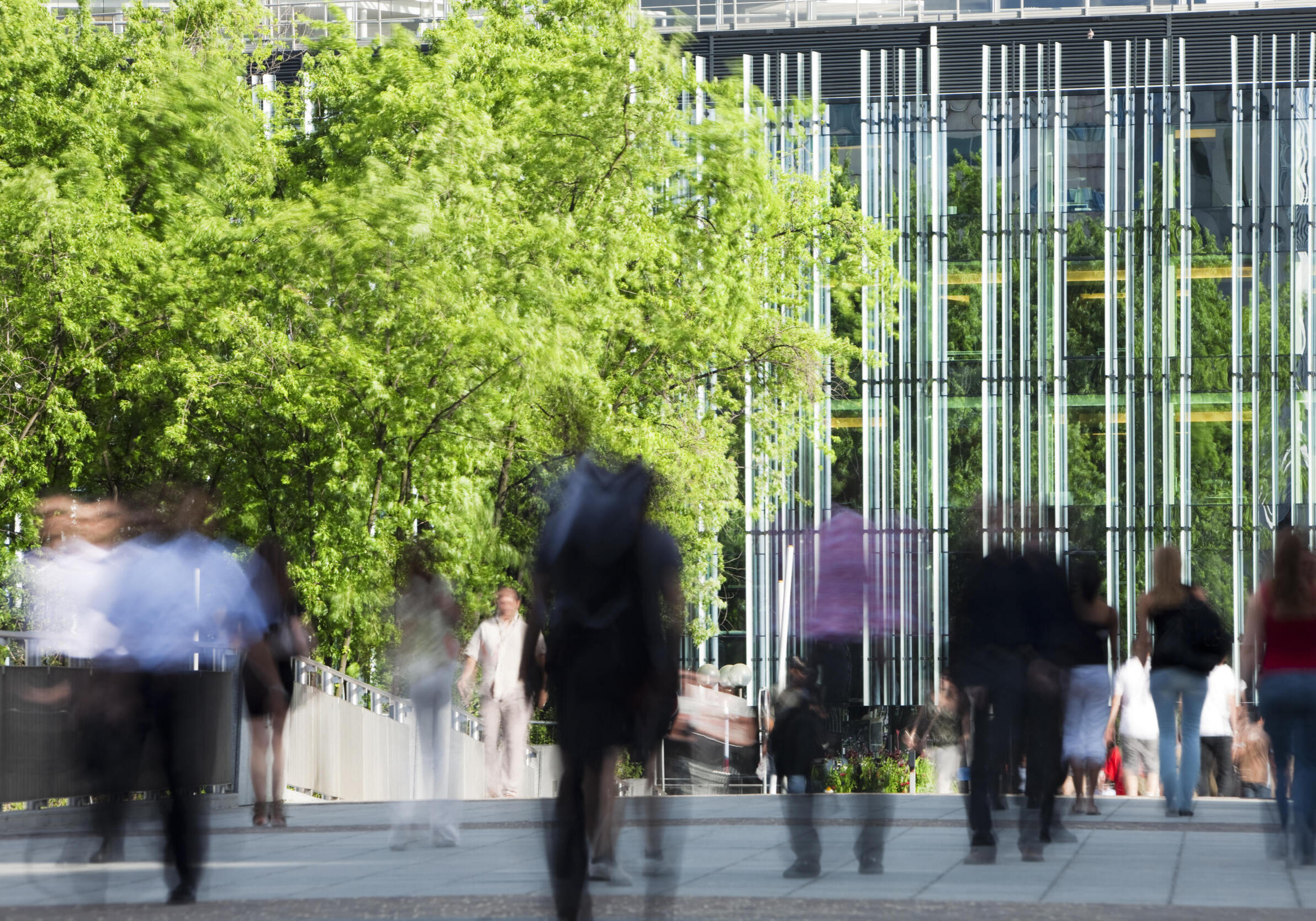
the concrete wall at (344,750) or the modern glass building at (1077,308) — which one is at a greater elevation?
the modern glass building at (1077,308)

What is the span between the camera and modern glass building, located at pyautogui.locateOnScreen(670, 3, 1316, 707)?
1494 inches

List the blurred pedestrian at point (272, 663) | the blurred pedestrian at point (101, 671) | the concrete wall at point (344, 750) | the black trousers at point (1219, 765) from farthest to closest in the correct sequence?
the concrete wall at point (344, 750), the black trousers at point (1219, 765), the blurred pedestrian at point (272, 663), the blurred pedestrian at point (101, 671)

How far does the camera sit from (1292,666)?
8.99 metres

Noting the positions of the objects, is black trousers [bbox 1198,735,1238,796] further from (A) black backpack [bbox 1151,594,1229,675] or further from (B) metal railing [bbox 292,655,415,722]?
(B) metal railing [bbox 292,655,415,722]

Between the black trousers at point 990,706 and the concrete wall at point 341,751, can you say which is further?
the concrete wall at point 341,751

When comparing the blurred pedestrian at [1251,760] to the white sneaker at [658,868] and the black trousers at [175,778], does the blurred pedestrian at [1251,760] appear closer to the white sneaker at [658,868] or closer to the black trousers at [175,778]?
the white sneaker at [658,868]

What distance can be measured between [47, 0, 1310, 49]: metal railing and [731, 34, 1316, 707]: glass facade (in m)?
1.42

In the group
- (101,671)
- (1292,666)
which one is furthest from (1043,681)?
→ (101,671)

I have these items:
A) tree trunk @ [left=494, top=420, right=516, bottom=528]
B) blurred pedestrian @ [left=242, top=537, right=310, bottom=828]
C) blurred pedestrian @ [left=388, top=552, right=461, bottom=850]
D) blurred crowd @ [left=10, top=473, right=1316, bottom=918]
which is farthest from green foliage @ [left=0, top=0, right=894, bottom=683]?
blurred pedestrian @ [left=388, top=552, right=461, bottom=850]

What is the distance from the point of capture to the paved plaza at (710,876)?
25.1 ft

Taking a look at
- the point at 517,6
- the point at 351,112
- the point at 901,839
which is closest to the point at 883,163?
the point at 517,6

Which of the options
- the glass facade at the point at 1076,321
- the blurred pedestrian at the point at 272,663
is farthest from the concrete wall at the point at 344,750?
the glass facade at the point at 1076,321

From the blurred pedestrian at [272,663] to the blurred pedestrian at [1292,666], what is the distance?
5804mm

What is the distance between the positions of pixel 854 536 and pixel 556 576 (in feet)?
8.18
